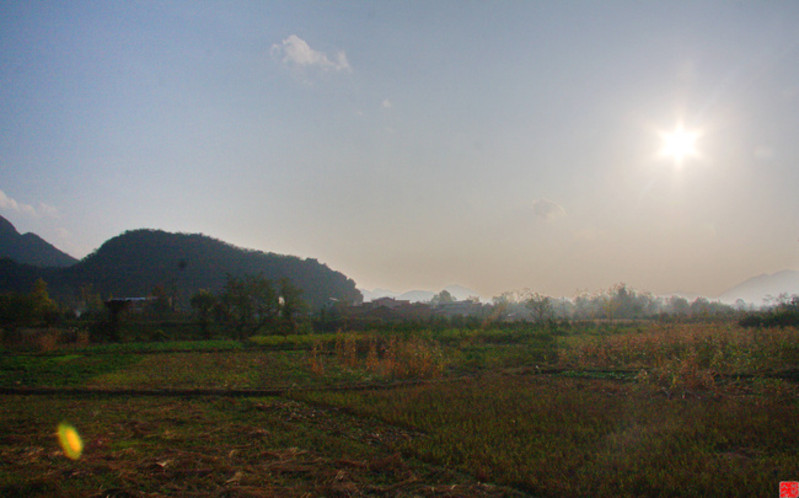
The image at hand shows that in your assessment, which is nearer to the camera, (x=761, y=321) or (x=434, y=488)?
(x=434, y=488)

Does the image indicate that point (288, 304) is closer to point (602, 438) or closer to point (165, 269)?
point (602, 438)

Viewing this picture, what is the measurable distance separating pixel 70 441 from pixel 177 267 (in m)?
81.9

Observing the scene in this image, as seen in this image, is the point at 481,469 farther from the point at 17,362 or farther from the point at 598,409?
the point at 17,362

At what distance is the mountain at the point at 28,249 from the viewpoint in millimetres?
95938

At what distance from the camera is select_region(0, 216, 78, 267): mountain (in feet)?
315

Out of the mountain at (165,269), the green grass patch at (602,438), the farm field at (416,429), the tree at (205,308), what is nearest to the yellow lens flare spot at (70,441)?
the farm field at (416,429)

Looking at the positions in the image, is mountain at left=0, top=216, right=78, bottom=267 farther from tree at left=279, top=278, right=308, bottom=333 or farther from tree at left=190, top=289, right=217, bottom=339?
tree at left=279, top=278, right=308, bottom=333

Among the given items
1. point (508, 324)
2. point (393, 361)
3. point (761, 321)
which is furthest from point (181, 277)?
point (761, 321)

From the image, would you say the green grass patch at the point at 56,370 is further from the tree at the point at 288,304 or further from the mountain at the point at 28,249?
the mountain at the point at 28,249

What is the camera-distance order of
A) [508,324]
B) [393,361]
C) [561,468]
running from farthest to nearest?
[508,324]
[393,361]
[561,468]

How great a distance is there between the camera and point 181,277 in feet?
255

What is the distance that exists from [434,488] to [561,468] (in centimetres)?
147

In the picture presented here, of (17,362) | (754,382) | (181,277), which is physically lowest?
(17,362)

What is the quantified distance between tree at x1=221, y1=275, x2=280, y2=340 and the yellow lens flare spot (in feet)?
82.6
